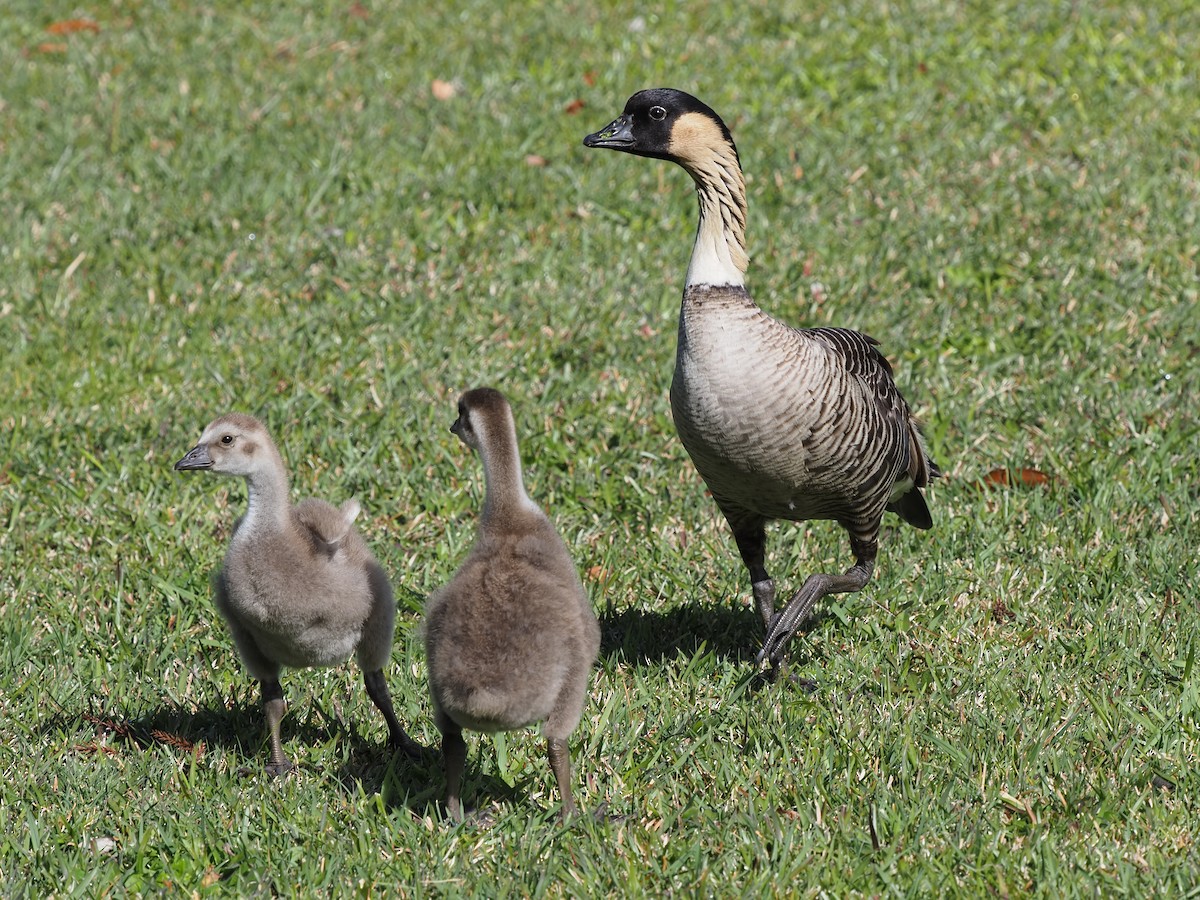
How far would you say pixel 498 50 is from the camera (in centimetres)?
1048

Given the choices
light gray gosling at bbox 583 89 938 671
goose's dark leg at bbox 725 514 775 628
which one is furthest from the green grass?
light gray gosling at bbox 583 89 938 671

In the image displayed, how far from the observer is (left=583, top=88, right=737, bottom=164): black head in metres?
4.95

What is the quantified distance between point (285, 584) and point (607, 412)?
9.31 ft

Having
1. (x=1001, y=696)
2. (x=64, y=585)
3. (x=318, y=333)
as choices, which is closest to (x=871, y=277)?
(x=318, y=333)

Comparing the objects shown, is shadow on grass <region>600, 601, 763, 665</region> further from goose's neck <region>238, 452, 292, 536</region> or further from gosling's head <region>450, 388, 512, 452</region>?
gosling's head <region>450, 388, 512, 452</region>

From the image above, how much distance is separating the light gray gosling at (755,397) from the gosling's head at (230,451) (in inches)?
53.1

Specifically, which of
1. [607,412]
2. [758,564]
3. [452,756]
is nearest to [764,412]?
[758,564]

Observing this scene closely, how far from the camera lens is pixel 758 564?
5.48 meters

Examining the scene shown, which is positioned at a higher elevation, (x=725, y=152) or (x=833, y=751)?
(x=725, y=152)

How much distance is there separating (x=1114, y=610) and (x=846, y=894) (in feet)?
6.58

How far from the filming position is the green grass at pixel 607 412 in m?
4.18

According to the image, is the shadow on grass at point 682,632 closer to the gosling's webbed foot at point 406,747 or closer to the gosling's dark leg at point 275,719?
the gosling's webbed foot at point 406,747

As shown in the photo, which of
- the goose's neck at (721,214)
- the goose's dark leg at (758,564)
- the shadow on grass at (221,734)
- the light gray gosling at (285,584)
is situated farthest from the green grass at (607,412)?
the goose's neck at (721,214)

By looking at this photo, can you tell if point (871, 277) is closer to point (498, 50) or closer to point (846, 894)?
point (498, 50)
